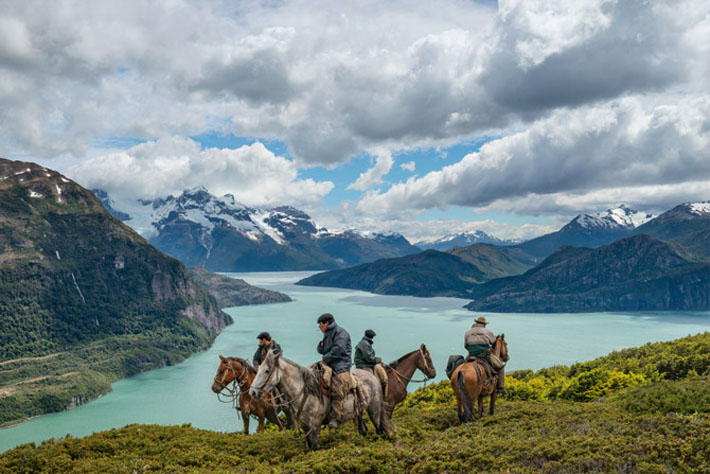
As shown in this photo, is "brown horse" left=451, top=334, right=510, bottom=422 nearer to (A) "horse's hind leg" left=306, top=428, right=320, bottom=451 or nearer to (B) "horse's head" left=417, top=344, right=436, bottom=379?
(B) "horse's head" left=417, top=344, right=436, bottom=379

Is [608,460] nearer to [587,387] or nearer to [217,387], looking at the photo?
[217,387]

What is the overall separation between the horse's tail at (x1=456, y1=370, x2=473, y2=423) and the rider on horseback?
602 centimetres

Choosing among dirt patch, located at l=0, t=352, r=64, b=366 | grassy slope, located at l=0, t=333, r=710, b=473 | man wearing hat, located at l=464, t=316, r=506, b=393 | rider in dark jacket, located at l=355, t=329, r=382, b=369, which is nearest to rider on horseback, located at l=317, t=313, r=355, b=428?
grassy slope, located at l=0, t=333, r=710, b=473

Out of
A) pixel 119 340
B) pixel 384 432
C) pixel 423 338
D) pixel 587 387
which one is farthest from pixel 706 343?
pixel 119 340

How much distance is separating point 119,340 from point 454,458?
195598mm

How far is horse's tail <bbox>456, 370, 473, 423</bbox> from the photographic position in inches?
717

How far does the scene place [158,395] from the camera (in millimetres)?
120875

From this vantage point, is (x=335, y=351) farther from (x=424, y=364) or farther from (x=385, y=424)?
(x=424, y=364)

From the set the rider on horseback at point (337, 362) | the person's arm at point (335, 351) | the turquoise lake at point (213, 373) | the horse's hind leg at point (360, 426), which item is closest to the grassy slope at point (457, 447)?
the horse's hind leg at point (360, 426)

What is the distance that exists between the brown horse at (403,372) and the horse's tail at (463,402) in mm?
1339

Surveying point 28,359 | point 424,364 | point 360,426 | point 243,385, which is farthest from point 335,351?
point 28,359

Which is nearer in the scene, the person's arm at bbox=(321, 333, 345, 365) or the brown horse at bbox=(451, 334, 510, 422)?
the person's arm at bbox=(321, 333, 345, 365)

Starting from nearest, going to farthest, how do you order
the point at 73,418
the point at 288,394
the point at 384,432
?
the point at 288,394
the point at 384,432
the point at 73,418

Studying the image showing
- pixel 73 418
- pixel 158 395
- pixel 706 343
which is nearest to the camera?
pixel 706 343
